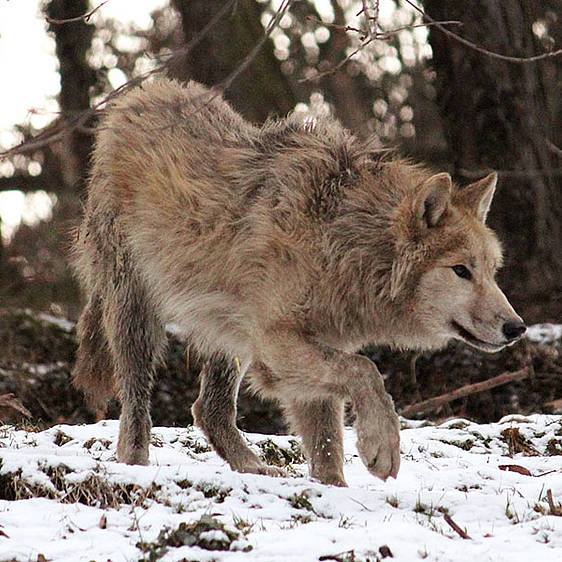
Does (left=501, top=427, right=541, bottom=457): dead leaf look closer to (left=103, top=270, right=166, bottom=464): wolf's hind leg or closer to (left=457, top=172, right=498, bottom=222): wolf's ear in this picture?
(left=457, top=172, right=498, bottom=222): wolf's ear

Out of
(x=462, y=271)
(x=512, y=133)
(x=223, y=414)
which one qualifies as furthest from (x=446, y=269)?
(x=512, y=133)

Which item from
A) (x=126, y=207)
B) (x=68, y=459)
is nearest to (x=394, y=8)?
(x=126, y=207)

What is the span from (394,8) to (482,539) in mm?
17578

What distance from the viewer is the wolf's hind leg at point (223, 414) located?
632cm

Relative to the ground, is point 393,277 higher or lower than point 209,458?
higher

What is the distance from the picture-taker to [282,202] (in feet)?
18.8

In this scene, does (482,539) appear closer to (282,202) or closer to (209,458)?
(282,202)

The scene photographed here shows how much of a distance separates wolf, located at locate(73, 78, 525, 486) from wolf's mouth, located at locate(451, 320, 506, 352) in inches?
0.6

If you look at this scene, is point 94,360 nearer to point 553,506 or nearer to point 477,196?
point 477,196

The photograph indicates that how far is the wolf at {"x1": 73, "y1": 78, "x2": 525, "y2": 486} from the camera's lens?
5.38 m

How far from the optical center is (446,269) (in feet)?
17.8

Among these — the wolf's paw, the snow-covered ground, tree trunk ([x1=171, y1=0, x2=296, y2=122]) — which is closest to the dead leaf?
the snow-covered ground

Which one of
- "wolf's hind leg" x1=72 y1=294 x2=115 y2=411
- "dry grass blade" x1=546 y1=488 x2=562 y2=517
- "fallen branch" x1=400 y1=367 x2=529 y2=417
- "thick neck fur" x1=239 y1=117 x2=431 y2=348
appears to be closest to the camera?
"dry grass blade" x1=546 y1=488 x2=562 y2=517

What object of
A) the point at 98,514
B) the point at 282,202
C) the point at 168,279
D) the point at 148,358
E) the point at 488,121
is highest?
the point at 488,121
